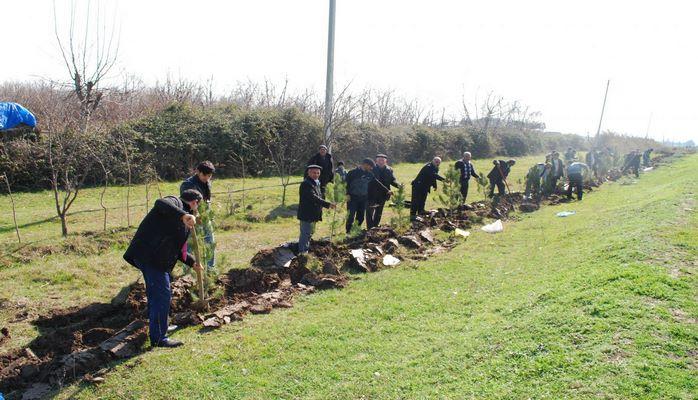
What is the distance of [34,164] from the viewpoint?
51.8ft

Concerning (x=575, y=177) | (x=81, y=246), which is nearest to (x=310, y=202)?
(x=81, y=246)

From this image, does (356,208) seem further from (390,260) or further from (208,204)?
(208,204)

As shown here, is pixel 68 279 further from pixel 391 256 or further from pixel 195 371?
pixel 391 256

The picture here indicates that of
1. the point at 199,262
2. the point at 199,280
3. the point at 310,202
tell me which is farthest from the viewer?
the point at 310,202

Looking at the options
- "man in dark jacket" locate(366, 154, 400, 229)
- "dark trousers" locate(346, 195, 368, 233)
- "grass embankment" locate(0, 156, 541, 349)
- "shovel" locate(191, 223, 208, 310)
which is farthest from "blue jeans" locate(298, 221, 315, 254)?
"man in dark jacket" locate(366, 154, 400, 229)

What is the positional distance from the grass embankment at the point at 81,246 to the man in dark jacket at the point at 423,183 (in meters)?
1.34

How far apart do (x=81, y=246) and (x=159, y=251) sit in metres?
5.41

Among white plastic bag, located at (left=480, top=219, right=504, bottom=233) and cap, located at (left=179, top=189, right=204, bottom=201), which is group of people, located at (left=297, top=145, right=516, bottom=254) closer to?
white plastic bag, located at (left=480, top=219, right=504, bottom=233)

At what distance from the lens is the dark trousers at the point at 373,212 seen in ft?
38.1

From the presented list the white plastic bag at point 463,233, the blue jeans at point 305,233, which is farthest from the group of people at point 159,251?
the white plastic bag at point 463,233

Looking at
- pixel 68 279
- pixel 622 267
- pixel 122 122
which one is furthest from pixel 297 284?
pixel 122 122

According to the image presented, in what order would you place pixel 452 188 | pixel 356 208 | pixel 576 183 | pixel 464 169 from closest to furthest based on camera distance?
pixel 356 208, pixel 452 188, pixel 464 169, pixel 576 183

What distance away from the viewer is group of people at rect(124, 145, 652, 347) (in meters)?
5.29

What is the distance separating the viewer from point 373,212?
11727mm
